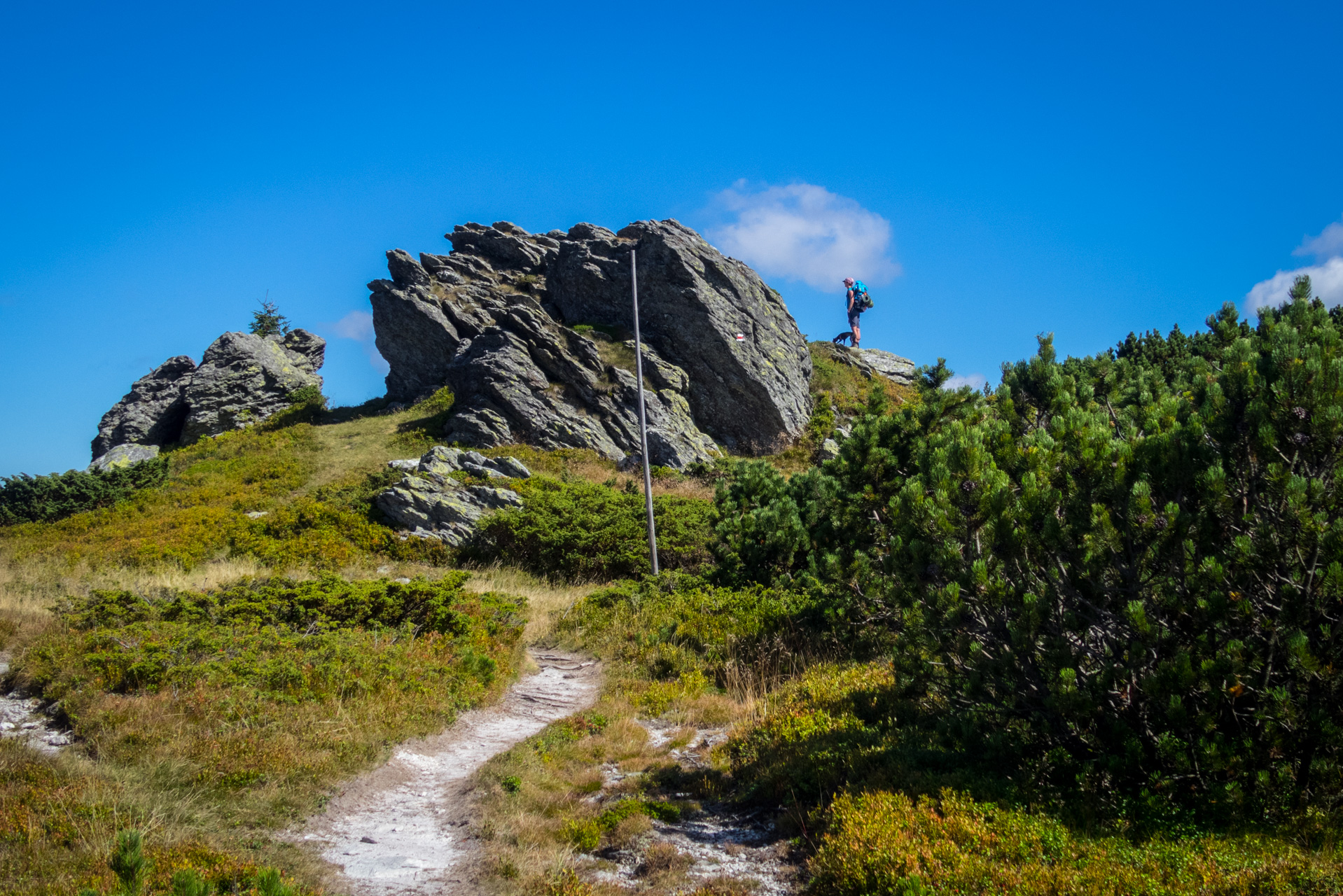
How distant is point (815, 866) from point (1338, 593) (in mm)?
3311

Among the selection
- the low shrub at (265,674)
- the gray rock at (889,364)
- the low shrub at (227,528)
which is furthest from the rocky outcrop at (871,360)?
the low shrub at (265,674)

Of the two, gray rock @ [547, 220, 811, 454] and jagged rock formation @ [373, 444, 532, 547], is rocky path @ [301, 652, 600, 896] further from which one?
gray rock @ [547, 220, 811, 454]

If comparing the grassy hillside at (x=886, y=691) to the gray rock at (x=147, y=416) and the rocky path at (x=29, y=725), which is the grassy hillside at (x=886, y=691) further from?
the gray rock at (x=147, y=416)

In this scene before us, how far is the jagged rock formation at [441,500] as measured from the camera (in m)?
19.7

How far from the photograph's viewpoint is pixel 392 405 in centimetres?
3419

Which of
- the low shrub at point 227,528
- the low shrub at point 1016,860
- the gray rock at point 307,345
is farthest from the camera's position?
the gray rock at point 307,345

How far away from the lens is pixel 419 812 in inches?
239

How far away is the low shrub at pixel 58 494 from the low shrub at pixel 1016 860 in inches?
992

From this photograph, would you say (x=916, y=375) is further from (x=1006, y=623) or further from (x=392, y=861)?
(x=392, y=861)

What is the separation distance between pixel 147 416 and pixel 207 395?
3.19m

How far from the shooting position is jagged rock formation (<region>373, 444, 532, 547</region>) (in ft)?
64.6

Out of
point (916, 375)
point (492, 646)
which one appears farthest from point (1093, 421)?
point (492, 646)

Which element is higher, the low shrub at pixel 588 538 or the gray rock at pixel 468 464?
the gray rock at pixel 468 464

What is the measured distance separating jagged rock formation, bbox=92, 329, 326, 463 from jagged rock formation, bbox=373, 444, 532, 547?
1669 centimetres
